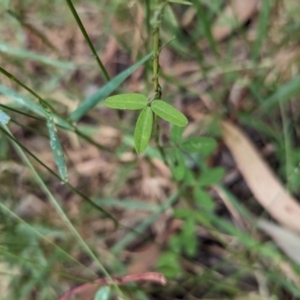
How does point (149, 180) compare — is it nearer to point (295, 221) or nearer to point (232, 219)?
point (232, 219)

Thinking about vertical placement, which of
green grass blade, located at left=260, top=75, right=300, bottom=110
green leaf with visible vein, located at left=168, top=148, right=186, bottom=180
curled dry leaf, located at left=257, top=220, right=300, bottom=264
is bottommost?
curled dry leaf, located at left=257, top=220, right=300, bottom=264

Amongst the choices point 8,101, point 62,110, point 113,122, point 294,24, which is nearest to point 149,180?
point 113,122

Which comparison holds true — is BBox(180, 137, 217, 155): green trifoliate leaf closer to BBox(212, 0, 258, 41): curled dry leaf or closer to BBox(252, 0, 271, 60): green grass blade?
BBox(252, 0, 271, 60): green grass blade

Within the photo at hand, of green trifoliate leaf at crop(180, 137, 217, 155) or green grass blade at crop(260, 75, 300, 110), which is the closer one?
green trifoliate leaf at crop(180, 137, 217, 155)

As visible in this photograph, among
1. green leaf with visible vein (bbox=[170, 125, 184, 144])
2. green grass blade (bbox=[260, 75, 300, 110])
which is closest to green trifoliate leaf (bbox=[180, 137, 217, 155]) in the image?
green leaf with visible vein (bbox=[170, 125, 184, 144])

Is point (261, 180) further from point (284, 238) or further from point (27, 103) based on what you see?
point (27, 103)

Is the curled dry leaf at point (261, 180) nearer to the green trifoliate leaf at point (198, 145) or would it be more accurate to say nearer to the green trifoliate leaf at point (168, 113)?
the green trifoliate leaf at point (198, 145)
